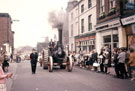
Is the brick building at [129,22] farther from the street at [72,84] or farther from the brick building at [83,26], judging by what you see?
the street at [72,84]

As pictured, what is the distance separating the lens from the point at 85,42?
2647cm

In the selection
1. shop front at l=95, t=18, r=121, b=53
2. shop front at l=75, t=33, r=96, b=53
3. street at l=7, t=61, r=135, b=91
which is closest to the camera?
street at l=7, t=61, r=135, b=91

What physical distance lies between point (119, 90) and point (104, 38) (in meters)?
13.9

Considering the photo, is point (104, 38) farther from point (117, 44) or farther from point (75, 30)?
point (75, 30)

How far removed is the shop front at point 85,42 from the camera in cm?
2353

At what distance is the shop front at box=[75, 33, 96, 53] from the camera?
23530mm

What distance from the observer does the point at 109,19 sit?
61.8 ft

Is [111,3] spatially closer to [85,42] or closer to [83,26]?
[85,42]

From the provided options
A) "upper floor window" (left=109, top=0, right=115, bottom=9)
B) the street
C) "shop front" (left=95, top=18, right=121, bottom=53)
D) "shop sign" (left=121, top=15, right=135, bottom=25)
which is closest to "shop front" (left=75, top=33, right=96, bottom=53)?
"shop front" (left=95, top=18, right=121, bottom=53)

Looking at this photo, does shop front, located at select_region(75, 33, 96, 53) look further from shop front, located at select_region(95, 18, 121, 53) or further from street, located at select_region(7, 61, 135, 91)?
street, located at select_region(7, 61, 135, 91)

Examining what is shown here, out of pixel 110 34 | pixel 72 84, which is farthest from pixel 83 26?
pixel 72 84

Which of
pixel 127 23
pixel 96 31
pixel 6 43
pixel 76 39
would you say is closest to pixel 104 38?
pixel 96 31

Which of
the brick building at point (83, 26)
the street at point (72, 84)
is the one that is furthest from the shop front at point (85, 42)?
the street at point (72, 84)

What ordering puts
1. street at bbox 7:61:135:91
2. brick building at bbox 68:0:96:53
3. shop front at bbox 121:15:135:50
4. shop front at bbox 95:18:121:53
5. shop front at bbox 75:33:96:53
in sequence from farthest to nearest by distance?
Answer: brick building at bbox 68:0:96:53
shop front at bbox 75:33:96:53
shop front at bbox 95:18:121:53
shop front at bbox 121:15:135:50
street at bbox 7:61:135:91
